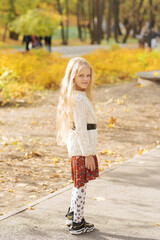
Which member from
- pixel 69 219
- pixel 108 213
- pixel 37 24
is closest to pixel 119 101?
Result: pixel 108 213

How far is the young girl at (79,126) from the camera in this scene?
12.5ft

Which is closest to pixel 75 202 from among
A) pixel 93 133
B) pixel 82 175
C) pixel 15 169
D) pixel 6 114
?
pixel 82 175

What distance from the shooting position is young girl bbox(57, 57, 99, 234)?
12.5 ft

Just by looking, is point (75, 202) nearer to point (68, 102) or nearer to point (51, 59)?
point (68, 102)

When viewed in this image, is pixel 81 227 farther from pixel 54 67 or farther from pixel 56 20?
pixel 56 20

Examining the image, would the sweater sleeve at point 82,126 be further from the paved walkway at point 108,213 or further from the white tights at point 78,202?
the paved walkway at point 108,213

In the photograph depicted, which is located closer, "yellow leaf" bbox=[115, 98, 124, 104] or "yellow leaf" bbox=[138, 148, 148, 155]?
"yellow leaf" bbox=[138, 148, 148, 155]

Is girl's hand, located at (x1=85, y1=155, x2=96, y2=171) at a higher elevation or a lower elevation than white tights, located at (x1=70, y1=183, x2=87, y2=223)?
higher

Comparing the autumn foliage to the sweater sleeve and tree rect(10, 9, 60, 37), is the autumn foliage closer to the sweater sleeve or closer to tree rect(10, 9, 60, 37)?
tree rect(10, 9, 60, 37)

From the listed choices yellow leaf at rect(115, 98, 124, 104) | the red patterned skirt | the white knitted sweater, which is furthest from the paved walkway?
yellow leaf at rect(115, 98, 124, 104)

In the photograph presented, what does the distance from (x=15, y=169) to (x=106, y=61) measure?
11297 mm

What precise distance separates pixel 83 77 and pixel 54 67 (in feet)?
38.5

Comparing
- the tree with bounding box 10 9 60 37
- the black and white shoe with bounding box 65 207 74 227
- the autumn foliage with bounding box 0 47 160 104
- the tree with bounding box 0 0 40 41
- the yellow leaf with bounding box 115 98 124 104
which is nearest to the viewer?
the black and white shoe with bounding box 65 207 74 227

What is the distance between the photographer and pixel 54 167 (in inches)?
254
